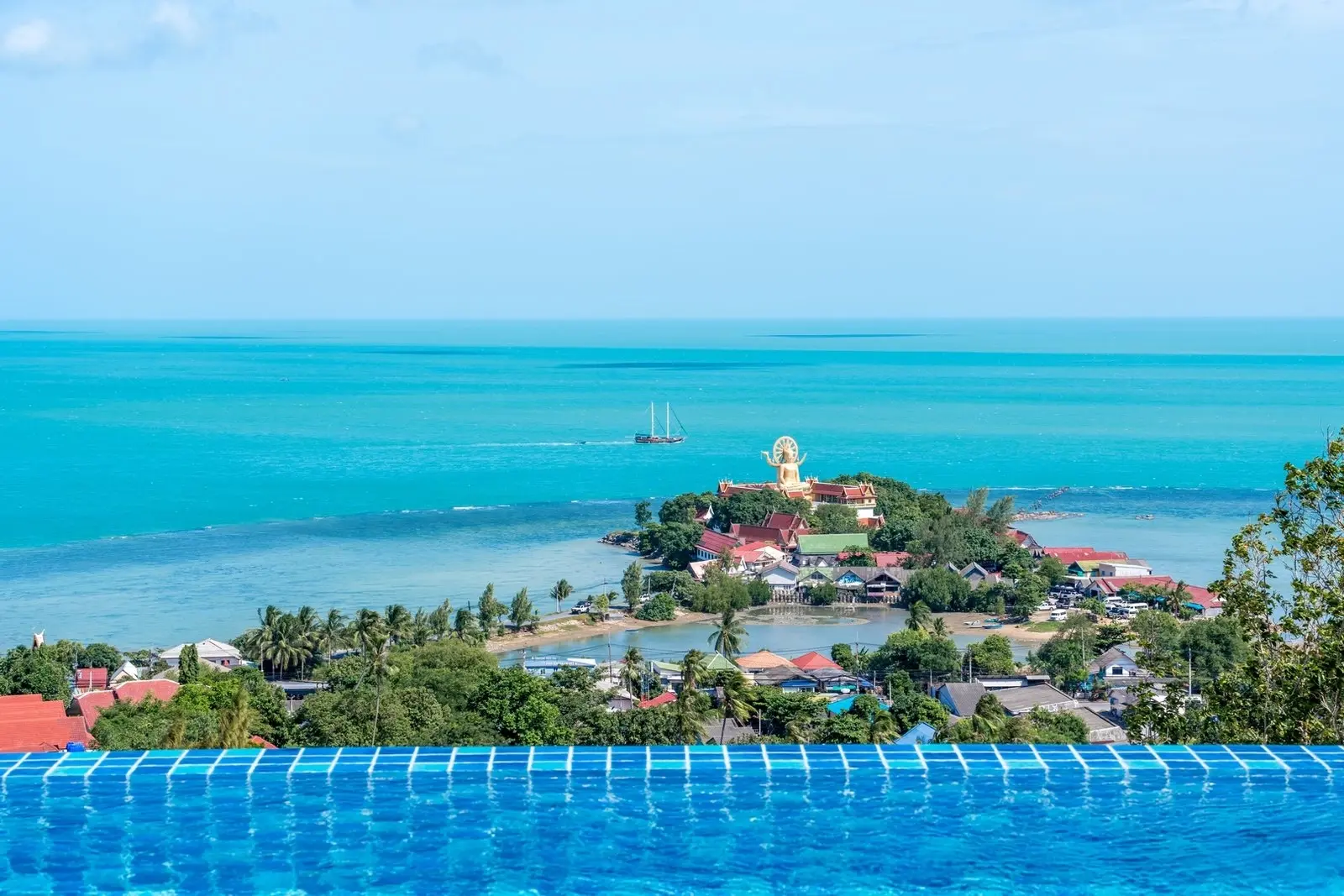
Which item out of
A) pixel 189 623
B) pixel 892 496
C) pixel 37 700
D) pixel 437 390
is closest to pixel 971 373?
pixel 437 390

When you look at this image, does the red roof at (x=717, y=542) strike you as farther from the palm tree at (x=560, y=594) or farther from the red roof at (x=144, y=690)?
the red roof at (x=144, y=690)

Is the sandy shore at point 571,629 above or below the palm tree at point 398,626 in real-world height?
below

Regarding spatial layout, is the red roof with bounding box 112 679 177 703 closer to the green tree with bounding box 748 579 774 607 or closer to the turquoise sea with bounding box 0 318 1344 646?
the turquoise sea with bounding box 0 318 1344 646

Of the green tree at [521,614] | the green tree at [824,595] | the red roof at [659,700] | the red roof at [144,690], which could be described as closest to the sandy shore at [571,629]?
the green tree at [521,614]

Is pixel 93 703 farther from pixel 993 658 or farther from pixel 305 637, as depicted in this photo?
pixel 993 658

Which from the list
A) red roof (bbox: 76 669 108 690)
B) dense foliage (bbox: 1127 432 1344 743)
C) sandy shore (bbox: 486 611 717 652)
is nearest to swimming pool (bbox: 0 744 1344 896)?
dense foliage (bbox: 1127 432 1344 743)

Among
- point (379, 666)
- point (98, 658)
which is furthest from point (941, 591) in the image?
point (98, 658)
